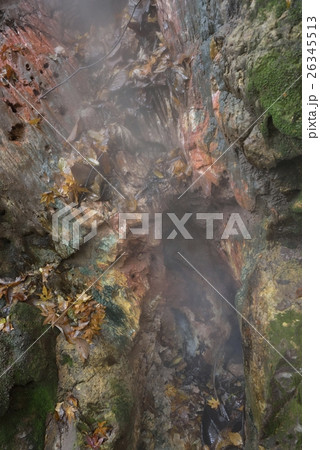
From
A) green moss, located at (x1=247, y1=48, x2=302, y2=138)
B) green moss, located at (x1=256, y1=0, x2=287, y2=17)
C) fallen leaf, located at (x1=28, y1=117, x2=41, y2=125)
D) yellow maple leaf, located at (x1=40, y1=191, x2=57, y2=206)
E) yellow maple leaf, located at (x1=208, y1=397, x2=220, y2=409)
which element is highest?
green moss, located at (x1=256, y1=0, x2=287, y2=17)

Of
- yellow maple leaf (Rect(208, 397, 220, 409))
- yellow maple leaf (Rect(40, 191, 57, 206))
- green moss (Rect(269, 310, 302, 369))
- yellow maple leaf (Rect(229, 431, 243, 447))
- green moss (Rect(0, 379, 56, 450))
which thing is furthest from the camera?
yellow maple leaf (Rect(208, 397, 220, 409))

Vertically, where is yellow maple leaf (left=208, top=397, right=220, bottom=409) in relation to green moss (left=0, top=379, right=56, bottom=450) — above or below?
below

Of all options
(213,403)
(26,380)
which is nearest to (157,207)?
(26,380)

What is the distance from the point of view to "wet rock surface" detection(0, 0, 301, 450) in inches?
A: 106

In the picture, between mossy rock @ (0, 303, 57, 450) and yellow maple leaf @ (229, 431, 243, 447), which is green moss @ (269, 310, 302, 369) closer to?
yellow maple leaf @ (229, 431, 243, 447)

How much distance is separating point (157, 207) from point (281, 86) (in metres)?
2.78

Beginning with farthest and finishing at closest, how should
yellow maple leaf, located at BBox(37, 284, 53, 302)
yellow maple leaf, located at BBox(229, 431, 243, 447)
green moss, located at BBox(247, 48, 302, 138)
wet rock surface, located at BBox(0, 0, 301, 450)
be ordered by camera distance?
yellow maple leaf, located at BBox(37, 284, 53, 302)
yellow maple leaf, located at BBox(229, 431, 243, 447)
wet rock surface, located at BBox(0, 0, 301, 450)
green moss, located at BBox(247, 48, 302, 138)

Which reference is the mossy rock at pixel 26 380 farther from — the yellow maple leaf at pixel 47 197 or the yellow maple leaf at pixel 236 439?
the yellow maple leaf at pixel 236 439

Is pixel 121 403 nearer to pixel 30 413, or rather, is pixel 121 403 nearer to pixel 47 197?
pixel 30 413

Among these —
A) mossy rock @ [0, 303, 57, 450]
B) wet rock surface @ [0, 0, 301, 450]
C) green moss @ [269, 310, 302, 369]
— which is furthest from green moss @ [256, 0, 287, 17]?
mossy rock @ [0, 303, 57, 450]

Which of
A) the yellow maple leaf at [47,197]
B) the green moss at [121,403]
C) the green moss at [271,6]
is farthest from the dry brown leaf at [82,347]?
the green moss at [271,6]

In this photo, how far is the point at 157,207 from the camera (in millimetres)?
4719

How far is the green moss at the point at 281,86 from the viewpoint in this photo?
7.24 feet
